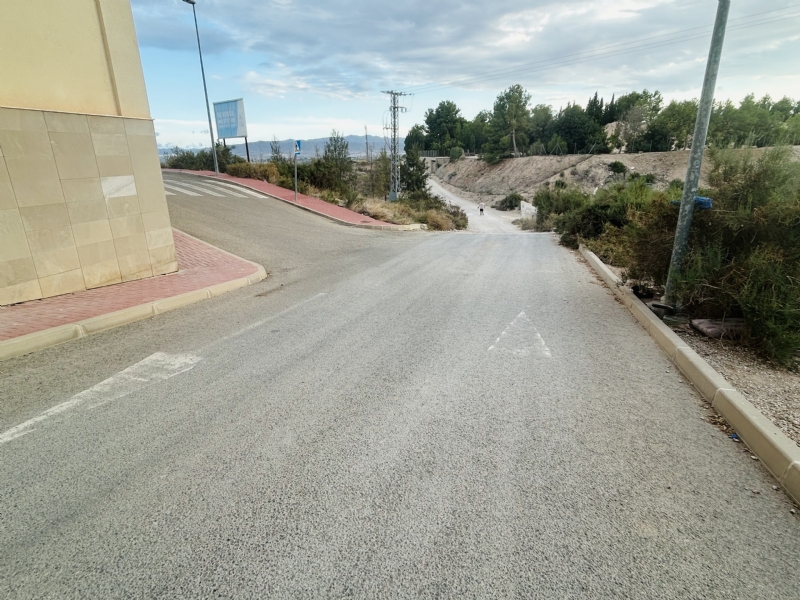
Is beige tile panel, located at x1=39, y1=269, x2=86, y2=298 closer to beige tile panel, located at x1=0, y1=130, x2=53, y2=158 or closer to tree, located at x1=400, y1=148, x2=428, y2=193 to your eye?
beige tile panel, located at x1=0, y1=130, x2=53, y2=158

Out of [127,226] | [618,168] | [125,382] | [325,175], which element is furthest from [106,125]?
[618,168]

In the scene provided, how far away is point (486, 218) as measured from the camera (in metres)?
54.9

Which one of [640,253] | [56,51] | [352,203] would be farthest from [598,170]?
[56,51]

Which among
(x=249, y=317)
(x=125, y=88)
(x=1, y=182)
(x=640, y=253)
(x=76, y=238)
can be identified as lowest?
(x=249, y=317)

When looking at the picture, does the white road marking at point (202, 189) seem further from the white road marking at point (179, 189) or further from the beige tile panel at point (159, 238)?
the beige tile panel at point (159, 238)

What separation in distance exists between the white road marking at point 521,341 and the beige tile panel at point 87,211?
278 inches

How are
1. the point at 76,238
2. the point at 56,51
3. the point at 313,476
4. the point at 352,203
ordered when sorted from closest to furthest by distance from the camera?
the point at 313,476 → the point at 56,51 → the point at 76,238 → the point at 352,203

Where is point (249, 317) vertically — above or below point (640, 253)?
below

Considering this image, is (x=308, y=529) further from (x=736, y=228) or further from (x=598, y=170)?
(x=598, y=170)

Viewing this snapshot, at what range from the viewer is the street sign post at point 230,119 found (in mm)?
29594

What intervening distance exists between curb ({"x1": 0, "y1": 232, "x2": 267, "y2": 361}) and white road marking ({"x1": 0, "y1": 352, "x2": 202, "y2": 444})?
4.84ft

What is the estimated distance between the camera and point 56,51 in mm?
6363

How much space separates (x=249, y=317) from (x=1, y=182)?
12.9ft

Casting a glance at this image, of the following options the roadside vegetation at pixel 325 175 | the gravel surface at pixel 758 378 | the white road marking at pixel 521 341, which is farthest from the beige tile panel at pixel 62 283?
the roadside vegetation at pixel 325 175
